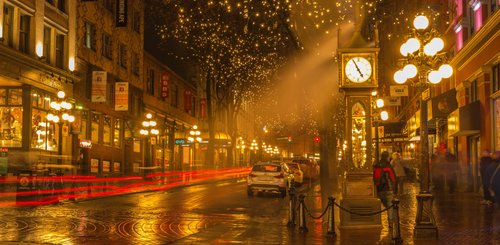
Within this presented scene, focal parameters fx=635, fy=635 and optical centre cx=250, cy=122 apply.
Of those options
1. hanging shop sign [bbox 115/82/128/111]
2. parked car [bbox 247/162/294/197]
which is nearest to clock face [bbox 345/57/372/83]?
parked car [bbox 247/162/294/197]

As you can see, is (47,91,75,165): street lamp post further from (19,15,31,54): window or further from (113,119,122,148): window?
(113,119,122,148): window

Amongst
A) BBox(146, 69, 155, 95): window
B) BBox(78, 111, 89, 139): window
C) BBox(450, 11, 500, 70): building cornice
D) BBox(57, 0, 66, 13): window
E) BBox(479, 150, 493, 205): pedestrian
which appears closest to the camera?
BBox(479, 150, 493, 205): pedestrian

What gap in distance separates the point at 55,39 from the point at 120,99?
657 cm

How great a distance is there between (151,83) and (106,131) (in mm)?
9496

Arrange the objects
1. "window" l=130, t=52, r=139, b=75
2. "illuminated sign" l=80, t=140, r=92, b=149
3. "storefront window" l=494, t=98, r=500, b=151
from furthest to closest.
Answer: "window" l=130, t=52, r=139, b=75
"illuminated sign" l=80, t=140, r=92, b=149
"storefront window" l=494, t=98, r=500, b=151

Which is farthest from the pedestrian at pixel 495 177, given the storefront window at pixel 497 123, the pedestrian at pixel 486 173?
the storefront window at pixel 497 123

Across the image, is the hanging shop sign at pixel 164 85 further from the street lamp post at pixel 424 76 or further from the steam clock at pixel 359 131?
the steam clock at pixel 359 131

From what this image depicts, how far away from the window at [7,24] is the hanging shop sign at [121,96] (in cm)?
1035

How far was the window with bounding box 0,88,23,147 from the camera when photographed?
2912cm

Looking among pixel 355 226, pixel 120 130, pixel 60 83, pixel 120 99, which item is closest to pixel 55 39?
pixel 60 83

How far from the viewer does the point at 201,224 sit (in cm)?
1571

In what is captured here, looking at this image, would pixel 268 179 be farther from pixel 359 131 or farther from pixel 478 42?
pixel 359 131

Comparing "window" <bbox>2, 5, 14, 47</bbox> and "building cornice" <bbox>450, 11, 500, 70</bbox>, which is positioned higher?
"window" <bbox>2, 5, 14, 47</bbox>

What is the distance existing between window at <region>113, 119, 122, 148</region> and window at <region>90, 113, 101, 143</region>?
2.98 metres
